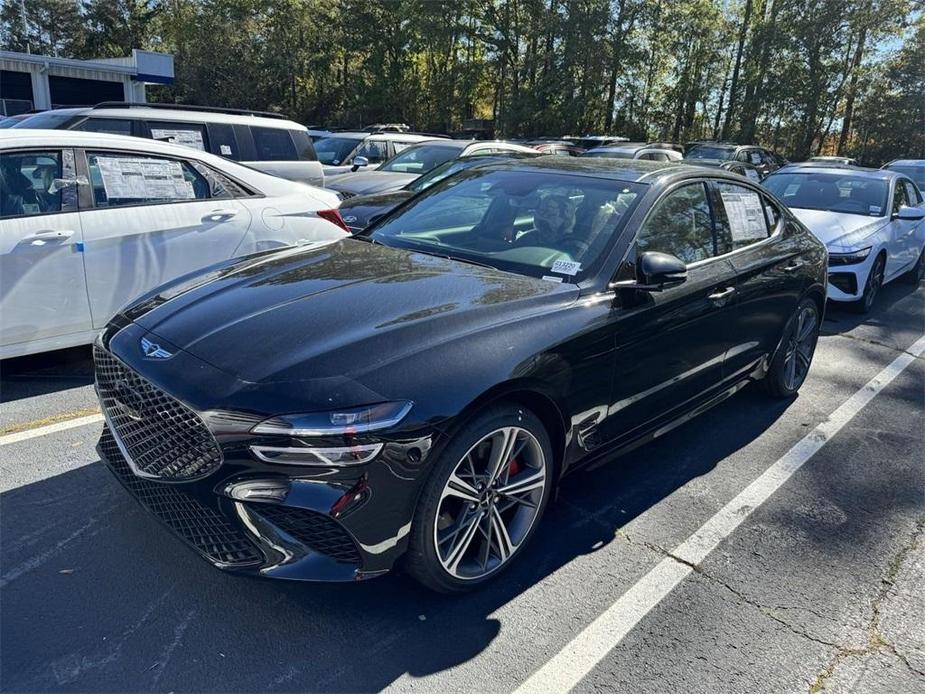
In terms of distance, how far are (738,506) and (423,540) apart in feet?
6.47

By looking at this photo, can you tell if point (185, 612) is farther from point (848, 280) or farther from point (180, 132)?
point (848, 280)

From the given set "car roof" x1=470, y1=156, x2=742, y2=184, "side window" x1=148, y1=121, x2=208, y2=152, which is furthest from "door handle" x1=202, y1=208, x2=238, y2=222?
→ "side window" x1=148, y1=121, x2=208, y2=152

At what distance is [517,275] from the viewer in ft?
10.7

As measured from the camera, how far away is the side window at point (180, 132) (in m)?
7.72

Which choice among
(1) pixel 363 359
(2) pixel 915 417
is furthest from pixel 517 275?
(2) pixel 915 417

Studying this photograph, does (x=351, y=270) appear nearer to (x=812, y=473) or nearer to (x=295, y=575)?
(x=295, y=575)

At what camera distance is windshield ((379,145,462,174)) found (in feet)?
35.1

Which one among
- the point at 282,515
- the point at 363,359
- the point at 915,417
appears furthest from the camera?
the point at 915,417

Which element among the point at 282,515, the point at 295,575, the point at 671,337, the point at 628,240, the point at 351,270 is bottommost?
the point at 295,575

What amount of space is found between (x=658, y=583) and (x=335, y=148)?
12234 mm

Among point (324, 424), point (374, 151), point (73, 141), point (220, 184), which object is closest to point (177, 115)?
point (220, 184)

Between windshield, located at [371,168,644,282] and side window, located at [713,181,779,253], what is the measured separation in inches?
32.4

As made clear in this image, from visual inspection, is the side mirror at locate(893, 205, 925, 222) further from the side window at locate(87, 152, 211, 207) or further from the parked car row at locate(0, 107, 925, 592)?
the side window at locate(87, 152, 211, 207)

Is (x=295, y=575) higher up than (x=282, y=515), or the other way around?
(x=282, y=515)
